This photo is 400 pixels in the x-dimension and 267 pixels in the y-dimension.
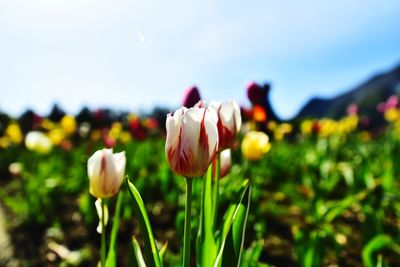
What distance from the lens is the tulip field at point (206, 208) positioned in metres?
0.97

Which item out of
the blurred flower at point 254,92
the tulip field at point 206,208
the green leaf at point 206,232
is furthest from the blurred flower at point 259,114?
the green leaf at point 206,232

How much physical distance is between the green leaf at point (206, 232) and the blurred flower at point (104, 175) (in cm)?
24

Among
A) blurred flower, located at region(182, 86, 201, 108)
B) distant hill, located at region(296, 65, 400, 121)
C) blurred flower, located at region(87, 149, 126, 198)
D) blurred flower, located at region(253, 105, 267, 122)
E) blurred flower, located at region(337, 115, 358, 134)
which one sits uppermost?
blurred flower, located at region(182, 86, 201, 108)

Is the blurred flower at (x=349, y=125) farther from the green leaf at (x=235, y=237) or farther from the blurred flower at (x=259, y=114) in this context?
the green leaf at (x=235, y=237)

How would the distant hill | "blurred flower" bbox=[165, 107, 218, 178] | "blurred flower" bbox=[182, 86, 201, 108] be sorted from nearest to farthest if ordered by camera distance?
"blurred flower" bbox=[165, 107, 218, 178], "blurred flower" bbox=[182, 86, 201, 108], the distant hill

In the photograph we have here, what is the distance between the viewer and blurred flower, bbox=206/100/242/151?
1.11m

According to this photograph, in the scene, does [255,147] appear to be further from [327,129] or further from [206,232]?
[327,129]

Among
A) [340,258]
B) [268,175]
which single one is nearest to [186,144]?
[340,258]

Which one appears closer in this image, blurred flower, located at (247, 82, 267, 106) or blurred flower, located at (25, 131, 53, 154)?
blurred flower, located at (247, 82, 267, 106)

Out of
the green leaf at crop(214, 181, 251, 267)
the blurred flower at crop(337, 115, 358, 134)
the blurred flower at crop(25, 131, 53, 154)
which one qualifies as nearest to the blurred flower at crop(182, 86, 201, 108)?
the green leaf at crop(214, 181, 251, 267)

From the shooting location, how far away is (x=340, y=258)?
2.21 meters

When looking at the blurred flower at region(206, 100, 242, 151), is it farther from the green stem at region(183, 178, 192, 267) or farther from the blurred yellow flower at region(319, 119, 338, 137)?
the blurred yellow flower at region(319, 119, 338, 137)

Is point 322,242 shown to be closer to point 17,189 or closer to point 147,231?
point 147,231

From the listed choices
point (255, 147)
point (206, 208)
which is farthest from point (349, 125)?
point (206, 208)
